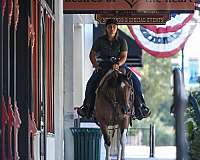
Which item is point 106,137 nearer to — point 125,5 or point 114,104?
point 114,104

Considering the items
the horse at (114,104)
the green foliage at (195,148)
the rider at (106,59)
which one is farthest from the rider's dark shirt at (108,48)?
the green foliage at (195,148)

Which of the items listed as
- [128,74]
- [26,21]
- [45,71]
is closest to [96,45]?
[128,74]

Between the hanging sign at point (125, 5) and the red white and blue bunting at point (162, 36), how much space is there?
5543 mm

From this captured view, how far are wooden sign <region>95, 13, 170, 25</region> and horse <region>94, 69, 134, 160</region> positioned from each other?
3.56m

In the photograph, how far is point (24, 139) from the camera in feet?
29.1

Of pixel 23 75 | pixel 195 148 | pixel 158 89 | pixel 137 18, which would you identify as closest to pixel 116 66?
pixel 137 18

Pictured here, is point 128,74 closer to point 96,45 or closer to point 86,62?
point 96,45

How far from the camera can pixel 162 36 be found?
21.1 metres

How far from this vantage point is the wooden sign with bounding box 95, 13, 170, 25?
17519 millimetres

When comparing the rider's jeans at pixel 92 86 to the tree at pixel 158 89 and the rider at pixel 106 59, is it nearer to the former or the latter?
the rider at pixel 106 59

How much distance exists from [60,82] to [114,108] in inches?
47.4

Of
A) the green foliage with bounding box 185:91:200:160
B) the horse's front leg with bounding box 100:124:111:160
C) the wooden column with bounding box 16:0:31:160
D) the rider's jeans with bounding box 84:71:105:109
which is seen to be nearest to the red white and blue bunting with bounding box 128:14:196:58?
the rider's jeans with bounding box 84:71:105:109

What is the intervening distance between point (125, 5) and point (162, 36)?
6194 millimetres

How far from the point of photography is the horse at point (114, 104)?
1384 centimetres
